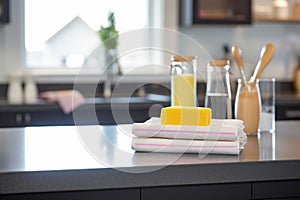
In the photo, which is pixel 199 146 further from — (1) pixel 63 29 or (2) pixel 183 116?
(1) pixel 63 29

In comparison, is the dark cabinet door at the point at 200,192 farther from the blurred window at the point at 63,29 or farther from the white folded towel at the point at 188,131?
the blurred window at the point at 63,29

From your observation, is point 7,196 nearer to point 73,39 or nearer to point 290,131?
point 290,131

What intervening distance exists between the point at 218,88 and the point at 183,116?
1.01 feet

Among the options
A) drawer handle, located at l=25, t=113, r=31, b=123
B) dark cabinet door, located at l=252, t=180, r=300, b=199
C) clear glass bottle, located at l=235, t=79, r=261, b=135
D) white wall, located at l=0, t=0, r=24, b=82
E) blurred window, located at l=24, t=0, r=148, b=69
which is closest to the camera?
dark cabinet door, located at l=252, t=180, r=300, b=199

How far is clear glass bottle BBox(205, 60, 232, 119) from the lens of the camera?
175cm

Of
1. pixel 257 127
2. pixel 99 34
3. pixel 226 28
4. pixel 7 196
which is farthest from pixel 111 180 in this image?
pixel 226 28

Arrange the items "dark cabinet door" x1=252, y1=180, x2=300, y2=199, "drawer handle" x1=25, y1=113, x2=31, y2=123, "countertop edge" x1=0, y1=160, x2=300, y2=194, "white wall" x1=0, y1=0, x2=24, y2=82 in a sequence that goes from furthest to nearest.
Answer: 1. "white wall" x1=0, y1=0, x2=24, y2=82
2. "drawer handle" x1=25, y1=113, x2=31, y2=123
3. "dark cabinet door" x1=252, y1=180, x2=300, y2=199
4. "countertop edge" x1=0, y1=160, x2=300, y2=194

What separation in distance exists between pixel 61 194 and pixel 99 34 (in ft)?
10.3

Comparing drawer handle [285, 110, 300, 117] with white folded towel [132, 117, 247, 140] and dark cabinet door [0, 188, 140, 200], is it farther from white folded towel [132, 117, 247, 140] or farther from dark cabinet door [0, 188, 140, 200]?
dark cabinet door [0, 188, 140, 200]

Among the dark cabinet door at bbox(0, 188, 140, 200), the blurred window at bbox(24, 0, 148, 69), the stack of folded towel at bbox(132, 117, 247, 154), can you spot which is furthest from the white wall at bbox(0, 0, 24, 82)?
the dark cabinet door at bbox(0, 188, 140, 200)

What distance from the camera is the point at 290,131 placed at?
6.68 ft

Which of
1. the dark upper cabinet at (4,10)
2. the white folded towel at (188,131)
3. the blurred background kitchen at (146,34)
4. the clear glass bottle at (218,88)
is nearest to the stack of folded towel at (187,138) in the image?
the white folded towel at (188,131)

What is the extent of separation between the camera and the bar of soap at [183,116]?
59.4 inches

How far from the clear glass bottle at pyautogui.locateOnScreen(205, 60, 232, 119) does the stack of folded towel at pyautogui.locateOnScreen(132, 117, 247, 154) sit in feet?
0.71
